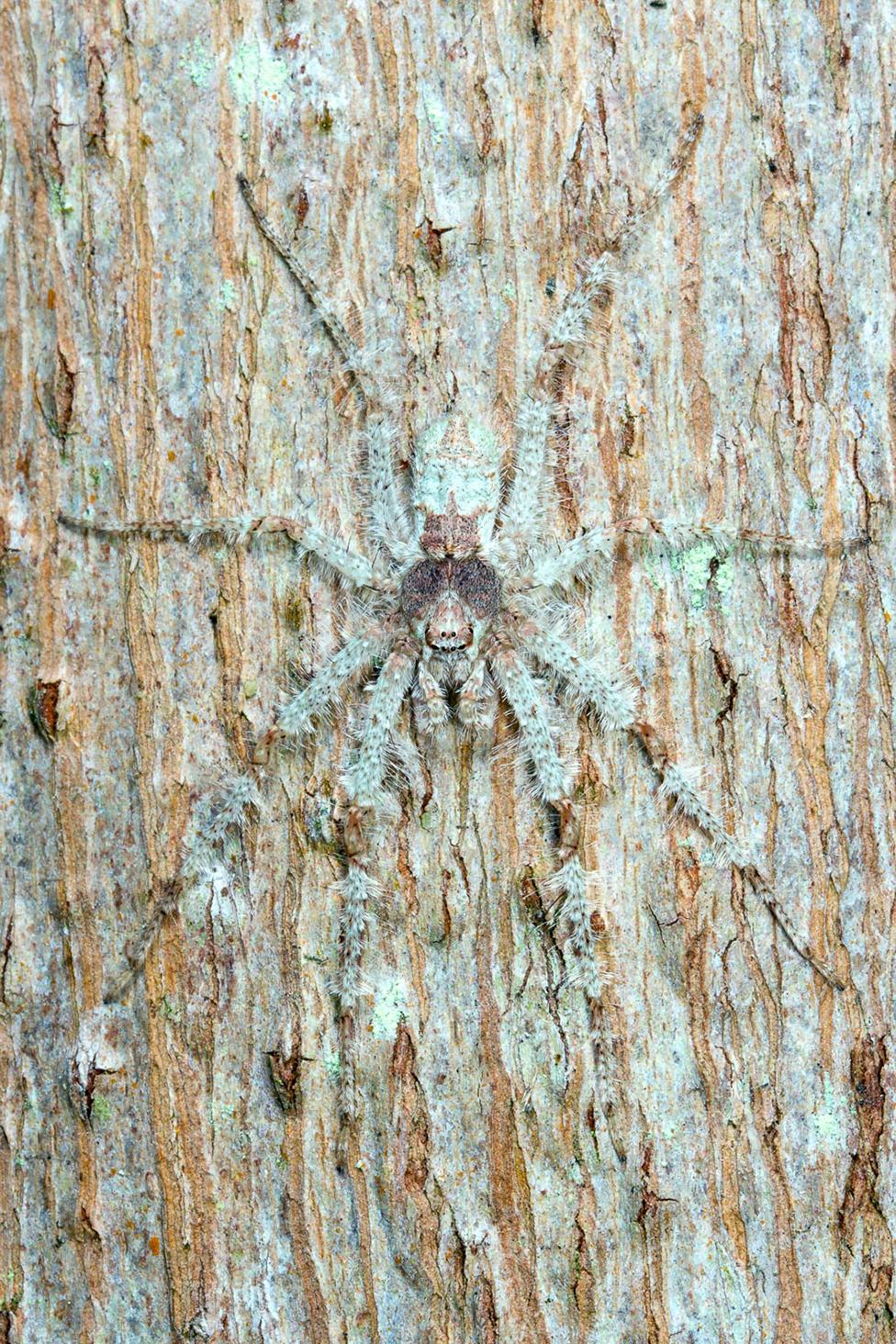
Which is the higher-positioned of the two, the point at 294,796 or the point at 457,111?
the point at 457,111

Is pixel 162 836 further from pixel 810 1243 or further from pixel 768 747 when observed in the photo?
pixel 810 1243

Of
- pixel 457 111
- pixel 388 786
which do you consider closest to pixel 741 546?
pixel 388 786

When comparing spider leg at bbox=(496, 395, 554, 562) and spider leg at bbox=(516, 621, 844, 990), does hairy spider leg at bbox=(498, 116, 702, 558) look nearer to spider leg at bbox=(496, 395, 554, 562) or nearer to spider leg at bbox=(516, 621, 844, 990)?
spider leg at bbox=(496, 395, 554, 562)

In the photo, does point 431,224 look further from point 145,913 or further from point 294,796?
point 145,913

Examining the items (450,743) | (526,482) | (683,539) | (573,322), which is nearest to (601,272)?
(573,322)

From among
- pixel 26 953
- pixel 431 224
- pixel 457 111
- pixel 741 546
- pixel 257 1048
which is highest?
pixel 457 111

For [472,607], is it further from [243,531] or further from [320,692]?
[243,531]
